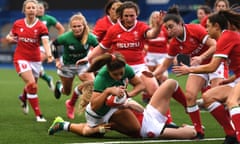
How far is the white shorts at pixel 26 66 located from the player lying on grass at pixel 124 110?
317cm

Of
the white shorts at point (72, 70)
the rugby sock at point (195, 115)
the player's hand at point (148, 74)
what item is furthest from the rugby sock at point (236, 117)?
the white shorts at point (72, 70)

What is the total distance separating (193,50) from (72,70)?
10.5 feet

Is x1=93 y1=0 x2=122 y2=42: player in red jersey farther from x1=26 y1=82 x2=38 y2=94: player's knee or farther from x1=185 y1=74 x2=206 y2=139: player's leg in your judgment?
x1=185 y1=74 x2=206 y2=139: player's leg

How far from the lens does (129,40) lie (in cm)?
1147

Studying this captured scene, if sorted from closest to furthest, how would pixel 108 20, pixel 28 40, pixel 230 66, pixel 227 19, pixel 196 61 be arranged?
pixel 227 19, pixel 230 66, pixel 196 61, pixel 28 40, pixel 108 20

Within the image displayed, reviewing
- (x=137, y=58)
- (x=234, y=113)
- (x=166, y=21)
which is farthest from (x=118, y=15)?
(x=234, y=113)

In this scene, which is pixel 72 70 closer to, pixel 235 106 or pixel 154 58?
pixel 154 58

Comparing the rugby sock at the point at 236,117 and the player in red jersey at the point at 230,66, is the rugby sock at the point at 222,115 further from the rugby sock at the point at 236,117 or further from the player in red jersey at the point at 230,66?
the rugby sock at the point at 236,117

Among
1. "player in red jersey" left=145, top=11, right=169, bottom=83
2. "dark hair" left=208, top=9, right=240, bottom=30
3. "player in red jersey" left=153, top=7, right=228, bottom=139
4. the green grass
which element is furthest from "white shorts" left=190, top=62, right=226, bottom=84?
"player in red jersey" left=145, top=11, right=169, bottom=83

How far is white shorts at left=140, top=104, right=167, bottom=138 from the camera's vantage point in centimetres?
923

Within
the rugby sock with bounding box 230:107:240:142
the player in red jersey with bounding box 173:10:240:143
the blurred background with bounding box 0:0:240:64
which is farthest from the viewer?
the blurred background with bounding box 0:0:240:64

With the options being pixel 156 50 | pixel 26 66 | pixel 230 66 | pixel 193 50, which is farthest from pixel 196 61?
pixel 156 50

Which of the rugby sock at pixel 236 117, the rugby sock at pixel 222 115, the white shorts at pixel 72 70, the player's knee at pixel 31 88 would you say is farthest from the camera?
the white shorts at pixel 72 70

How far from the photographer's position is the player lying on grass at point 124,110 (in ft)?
29.2
